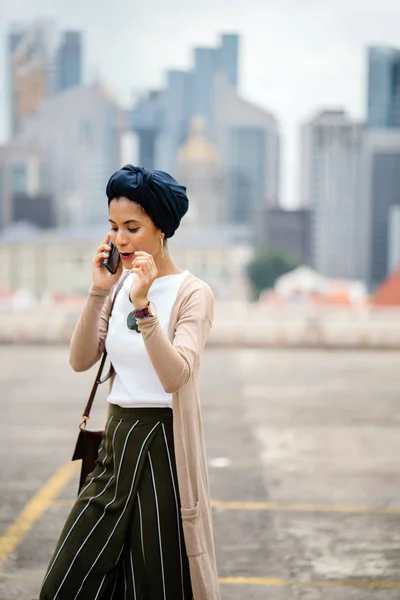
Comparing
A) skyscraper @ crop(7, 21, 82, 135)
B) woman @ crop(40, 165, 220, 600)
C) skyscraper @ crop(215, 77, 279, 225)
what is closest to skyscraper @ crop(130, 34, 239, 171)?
skyscraper @ crop(215, 77, 279, 225)

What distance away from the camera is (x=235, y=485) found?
6.10 metres

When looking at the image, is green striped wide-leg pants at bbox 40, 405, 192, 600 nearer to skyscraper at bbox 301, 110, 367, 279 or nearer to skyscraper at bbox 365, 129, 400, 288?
skyscraper at bbox 365, 129, 400, 288

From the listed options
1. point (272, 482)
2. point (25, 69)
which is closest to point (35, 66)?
point (25, 69)

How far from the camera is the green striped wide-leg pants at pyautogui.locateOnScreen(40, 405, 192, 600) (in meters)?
2.65

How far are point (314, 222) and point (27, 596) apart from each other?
126m

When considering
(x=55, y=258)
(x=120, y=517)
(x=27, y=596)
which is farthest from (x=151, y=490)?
(x=55, y=258)

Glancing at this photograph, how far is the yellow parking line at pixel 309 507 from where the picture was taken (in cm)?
548

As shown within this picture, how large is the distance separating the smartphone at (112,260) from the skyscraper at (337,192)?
382 ft

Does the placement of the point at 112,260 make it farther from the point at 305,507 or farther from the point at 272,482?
the point at 272,482

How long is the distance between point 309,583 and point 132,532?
1.81m

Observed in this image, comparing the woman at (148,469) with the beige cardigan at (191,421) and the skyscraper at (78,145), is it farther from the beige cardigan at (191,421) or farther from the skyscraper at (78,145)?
the skyscraper at (78,145)

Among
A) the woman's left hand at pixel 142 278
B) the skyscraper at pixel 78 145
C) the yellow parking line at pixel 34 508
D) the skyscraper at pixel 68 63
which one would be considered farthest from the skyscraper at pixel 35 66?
the woman's left hand at pixel 142 278

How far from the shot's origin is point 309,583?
420cm

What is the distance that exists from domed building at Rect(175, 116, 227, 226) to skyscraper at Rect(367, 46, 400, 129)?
2212cm
